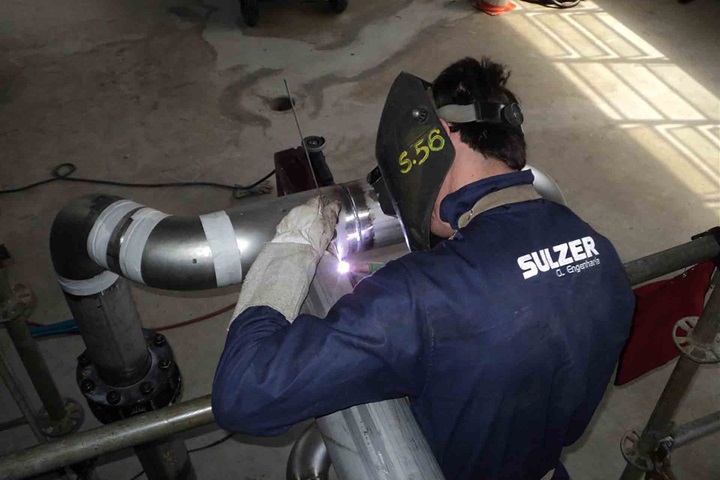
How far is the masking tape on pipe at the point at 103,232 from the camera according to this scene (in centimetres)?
169

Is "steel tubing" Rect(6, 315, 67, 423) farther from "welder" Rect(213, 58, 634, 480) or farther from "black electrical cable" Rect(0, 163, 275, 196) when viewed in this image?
"black electrical cable" Rect(0, 163, 275, 196)

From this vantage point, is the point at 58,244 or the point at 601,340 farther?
the point at 58,244

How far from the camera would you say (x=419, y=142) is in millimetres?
1580

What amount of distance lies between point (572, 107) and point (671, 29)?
212cm

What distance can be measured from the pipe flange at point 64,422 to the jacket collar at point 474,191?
7.82 feet

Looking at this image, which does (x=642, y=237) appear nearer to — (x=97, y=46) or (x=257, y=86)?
(x=257, y=86)

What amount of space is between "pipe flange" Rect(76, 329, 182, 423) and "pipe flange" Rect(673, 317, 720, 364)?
175cm

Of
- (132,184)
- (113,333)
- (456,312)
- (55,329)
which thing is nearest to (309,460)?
(113,333)

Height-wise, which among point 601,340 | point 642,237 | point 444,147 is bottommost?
point 642,237

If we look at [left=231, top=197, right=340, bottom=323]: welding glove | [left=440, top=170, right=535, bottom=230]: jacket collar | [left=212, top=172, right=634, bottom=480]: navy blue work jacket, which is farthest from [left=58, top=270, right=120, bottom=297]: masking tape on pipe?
[left=440, top=170, right=535, bottom=230]: jacket collar

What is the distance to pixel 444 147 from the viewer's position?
153 centimetres

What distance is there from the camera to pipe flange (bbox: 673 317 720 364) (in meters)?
1.97

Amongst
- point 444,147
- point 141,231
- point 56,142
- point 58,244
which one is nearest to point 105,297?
point 58,244

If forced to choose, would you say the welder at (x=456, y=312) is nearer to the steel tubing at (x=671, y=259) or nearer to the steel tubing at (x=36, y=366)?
the steel tubing at (x=671, y=259)
